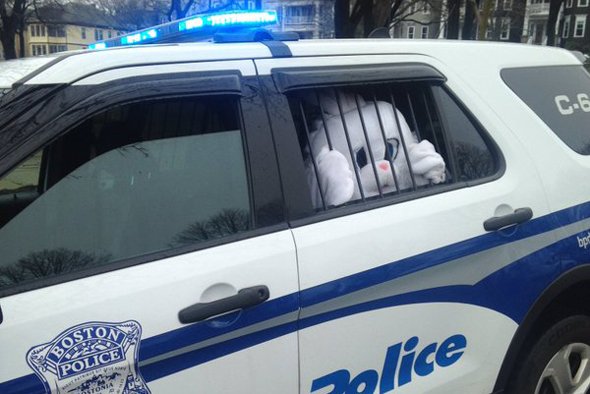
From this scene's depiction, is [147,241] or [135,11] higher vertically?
[135,11]

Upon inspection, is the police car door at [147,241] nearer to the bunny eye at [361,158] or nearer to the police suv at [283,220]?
the police suv at [283,220]

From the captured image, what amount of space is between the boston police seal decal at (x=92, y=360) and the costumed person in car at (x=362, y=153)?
784 millimetres

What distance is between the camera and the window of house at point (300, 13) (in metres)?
44.7

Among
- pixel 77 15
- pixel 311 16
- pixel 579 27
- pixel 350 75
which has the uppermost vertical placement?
pixel 579 27

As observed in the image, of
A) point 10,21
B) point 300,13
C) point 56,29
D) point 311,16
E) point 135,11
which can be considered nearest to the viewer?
point 10,21

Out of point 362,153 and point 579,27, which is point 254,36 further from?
point 579,27

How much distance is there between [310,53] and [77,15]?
1382 inches

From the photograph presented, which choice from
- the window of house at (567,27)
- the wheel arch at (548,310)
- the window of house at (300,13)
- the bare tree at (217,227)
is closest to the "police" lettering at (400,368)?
the wheel arch at (548,310)

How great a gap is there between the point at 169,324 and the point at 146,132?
1.86ft

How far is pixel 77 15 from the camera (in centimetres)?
3334

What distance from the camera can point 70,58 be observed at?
1.67 m

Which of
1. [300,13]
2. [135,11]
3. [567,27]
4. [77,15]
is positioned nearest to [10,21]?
[77,15]

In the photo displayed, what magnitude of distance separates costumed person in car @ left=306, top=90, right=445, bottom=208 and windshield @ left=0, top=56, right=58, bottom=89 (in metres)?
0.88

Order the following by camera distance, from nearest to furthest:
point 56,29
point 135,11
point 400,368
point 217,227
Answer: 1. point 217,227
2. point 400,368
3. point 135,11
4. point 56,29
